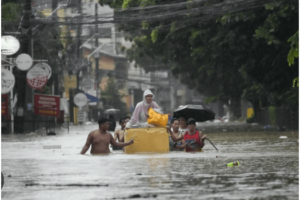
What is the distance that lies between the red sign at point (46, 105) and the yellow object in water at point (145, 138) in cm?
2232

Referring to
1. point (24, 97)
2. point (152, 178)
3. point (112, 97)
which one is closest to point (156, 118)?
point (152, 178)

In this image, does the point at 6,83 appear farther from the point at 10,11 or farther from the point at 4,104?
the point at 10,11

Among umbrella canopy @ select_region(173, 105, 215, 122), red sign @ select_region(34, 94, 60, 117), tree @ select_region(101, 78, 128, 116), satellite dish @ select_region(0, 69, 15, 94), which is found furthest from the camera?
tree @ select_region(101, 78, 128, 116)

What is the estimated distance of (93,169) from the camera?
13.8m

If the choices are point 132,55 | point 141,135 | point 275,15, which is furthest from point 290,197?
point 132,55

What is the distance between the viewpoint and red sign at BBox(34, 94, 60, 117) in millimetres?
41031

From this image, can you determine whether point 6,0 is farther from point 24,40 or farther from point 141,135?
point 141,135

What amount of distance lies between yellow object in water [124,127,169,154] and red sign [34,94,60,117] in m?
22.3

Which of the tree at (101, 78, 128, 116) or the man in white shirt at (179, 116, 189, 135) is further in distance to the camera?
the tree at (101, 78, 128, 116)

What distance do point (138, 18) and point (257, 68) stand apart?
18.0 ft


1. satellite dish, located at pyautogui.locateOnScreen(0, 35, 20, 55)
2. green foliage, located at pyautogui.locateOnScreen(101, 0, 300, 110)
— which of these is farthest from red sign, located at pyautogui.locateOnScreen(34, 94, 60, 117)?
satellite dish, located at pyautogui.locateOnScreen(0, 35, 20, 55)

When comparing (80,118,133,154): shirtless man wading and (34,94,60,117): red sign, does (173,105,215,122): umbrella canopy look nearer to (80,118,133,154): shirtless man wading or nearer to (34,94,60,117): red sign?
(80,118,133,154): shirtless man wading

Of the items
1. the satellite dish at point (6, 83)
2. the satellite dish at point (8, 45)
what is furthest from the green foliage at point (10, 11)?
the satellite dish at point (8, 45)

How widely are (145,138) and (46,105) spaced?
74.5 feet
